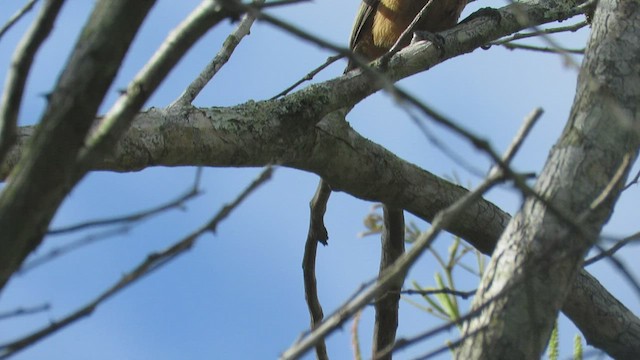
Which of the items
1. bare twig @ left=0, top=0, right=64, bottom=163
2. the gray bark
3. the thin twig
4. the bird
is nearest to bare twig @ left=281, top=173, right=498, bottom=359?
bare twig @ left=0, top=0, right=64, bottom=163

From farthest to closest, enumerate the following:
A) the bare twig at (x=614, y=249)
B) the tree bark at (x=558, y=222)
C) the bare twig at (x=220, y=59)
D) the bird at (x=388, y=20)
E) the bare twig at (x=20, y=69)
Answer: the bird at (x=388, y=20) < the bare twig at (x=220, y=59) < the tree bark at (x=558, y=222) < the bare twig at (x=614, y=249) < the bare twig at (x=20, y=69)

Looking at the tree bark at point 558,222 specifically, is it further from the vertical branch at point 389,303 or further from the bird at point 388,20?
the bird at point 388,20

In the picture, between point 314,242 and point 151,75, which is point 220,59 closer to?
point 314,242

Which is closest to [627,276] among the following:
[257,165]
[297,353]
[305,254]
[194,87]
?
[297,353]

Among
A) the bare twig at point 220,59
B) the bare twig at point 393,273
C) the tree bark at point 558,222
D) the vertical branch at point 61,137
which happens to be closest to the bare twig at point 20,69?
the vertical branch at point 61,137

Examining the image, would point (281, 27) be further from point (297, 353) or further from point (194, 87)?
point (194, 87)

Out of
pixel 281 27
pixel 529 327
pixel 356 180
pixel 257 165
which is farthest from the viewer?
pixel 356 180
